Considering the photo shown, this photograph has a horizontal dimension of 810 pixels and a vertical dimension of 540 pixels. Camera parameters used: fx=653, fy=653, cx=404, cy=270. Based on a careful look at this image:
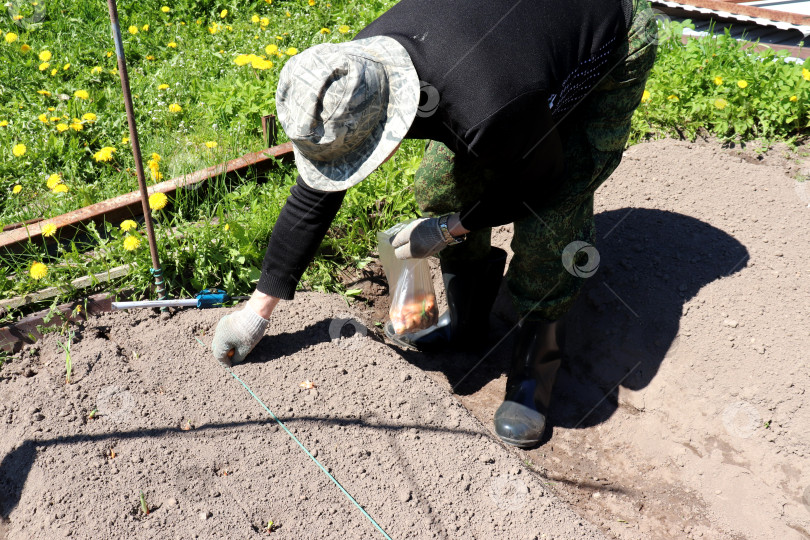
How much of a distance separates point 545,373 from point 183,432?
1.27 m

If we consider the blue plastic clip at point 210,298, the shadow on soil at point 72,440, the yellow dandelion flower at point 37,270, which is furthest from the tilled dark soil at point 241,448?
the yellow dandelion flower at point 37,270

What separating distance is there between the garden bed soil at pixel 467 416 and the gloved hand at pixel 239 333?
0.22ft

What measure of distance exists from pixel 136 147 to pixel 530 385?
1.58 metres

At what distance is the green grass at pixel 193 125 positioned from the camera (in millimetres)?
2594

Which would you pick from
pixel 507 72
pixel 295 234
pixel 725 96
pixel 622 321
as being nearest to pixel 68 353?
pixel 295 234

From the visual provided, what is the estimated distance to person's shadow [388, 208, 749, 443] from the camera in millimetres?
2561

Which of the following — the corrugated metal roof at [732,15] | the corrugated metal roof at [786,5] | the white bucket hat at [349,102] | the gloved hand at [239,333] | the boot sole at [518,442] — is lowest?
the boot sole at [518,442]

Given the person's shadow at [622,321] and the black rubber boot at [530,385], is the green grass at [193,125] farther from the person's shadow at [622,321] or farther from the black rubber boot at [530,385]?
the black rubber boot at [530,385]

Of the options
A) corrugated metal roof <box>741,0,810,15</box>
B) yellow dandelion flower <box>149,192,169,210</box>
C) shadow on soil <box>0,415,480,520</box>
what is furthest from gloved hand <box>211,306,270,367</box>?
corrugated metal roof <box>741,0,810,15</box>

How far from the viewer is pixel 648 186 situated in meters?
3.10

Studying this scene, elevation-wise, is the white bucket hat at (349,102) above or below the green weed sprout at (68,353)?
above

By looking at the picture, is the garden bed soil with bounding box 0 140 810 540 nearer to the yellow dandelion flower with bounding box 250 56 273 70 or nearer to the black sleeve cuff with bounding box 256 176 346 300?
the black sleeve cuff with bounding box 256 176 346 300

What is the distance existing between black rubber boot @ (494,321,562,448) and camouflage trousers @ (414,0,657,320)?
86mm

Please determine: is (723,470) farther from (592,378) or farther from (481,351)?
(481,351)
